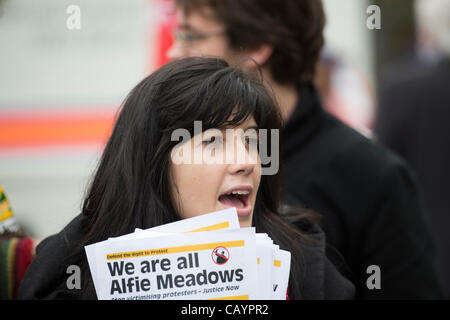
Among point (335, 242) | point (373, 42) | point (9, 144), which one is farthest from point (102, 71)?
point (335, 242)

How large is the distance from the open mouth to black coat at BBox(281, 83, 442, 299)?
70 centimetres

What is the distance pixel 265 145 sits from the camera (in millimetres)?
2127

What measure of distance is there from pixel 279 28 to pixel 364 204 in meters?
0.80

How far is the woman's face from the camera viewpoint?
1.89 meters

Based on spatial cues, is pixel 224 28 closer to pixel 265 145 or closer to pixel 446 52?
pixel 265 145

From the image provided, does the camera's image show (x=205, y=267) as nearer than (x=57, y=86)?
Yes

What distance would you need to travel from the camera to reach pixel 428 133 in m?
4.10

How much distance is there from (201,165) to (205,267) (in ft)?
0.90

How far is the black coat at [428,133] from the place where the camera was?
Result: 4023mm

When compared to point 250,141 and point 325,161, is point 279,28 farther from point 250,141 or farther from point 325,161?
point 250,141

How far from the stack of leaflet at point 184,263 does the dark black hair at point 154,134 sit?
4.6 inches

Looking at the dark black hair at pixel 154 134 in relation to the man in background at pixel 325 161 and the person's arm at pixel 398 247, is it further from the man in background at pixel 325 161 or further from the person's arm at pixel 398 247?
the person's arm at pixel 398 247

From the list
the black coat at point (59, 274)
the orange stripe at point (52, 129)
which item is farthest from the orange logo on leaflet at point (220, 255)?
the orange stripe at point (52, 129)

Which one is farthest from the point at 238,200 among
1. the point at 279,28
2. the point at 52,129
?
the point at 52,129
